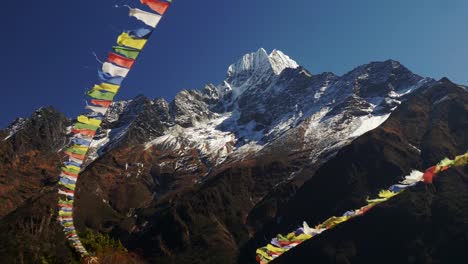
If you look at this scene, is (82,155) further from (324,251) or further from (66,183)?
Answer: (324,251)

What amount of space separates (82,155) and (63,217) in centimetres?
502

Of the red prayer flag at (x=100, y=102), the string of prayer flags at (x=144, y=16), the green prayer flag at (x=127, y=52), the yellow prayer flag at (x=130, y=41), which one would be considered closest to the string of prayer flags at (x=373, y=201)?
the red prayer flag at (x=100, y=102)

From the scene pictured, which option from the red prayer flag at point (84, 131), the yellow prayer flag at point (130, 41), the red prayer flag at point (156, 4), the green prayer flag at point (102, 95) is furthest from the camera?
the red prayer flag at point (84, 131)

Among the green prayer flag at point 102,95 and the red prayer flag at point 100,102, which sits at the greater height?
the green prayer flag at point 102,95

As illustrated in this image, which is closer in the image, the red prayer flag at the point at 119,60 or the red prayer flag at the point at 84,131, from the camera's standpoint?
the red prayer flag at the point at 119,60

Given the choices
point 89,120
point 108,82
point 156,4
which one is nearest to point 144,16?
point 156,4

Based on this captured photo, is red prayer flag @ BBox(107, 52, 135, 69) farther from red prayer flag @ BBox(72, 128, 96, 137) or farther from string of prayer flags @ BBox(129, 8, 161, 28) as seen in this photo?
red prayer flag @ BBox(72, 128, 96, 137)

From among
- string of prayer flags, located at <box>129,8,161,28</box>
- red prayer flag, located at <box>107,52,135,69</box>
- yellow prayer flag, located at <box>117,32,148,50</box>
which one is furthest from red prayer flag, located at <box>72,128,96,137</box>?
string of prayer flags, located at <box>129,8,161,28</box>

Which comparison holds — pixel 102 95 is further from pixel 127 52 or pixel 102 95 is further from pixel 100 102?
pixel 127 52

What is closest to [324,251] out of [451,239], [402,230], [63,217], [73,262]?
[402,230]

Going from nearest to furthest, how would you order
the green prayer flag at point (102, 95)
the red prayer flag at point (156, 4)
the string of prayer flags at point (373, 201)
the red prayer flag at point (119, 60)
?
the red prayer flag at point (156, 4)
the red prayer flag at point (119, 60)
the green prayer flag at point (102, 95)
the string of prayer flags at point (373, 201)

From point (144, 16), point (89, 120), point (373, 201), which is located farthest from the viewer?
point (373, 201)

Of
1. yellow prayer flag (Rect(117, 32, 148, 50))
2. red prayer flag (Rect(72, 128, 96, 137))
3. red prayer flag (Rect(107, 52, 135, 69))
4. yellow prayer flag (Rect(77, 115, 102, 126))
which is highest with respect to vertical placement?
yellow prayer flag (Rect(117, 32, 148, 50))

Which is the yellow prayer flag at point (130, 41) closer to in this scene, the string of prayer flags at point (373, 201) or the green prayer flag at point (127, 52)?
the green prayer flag at point (127, 52)
